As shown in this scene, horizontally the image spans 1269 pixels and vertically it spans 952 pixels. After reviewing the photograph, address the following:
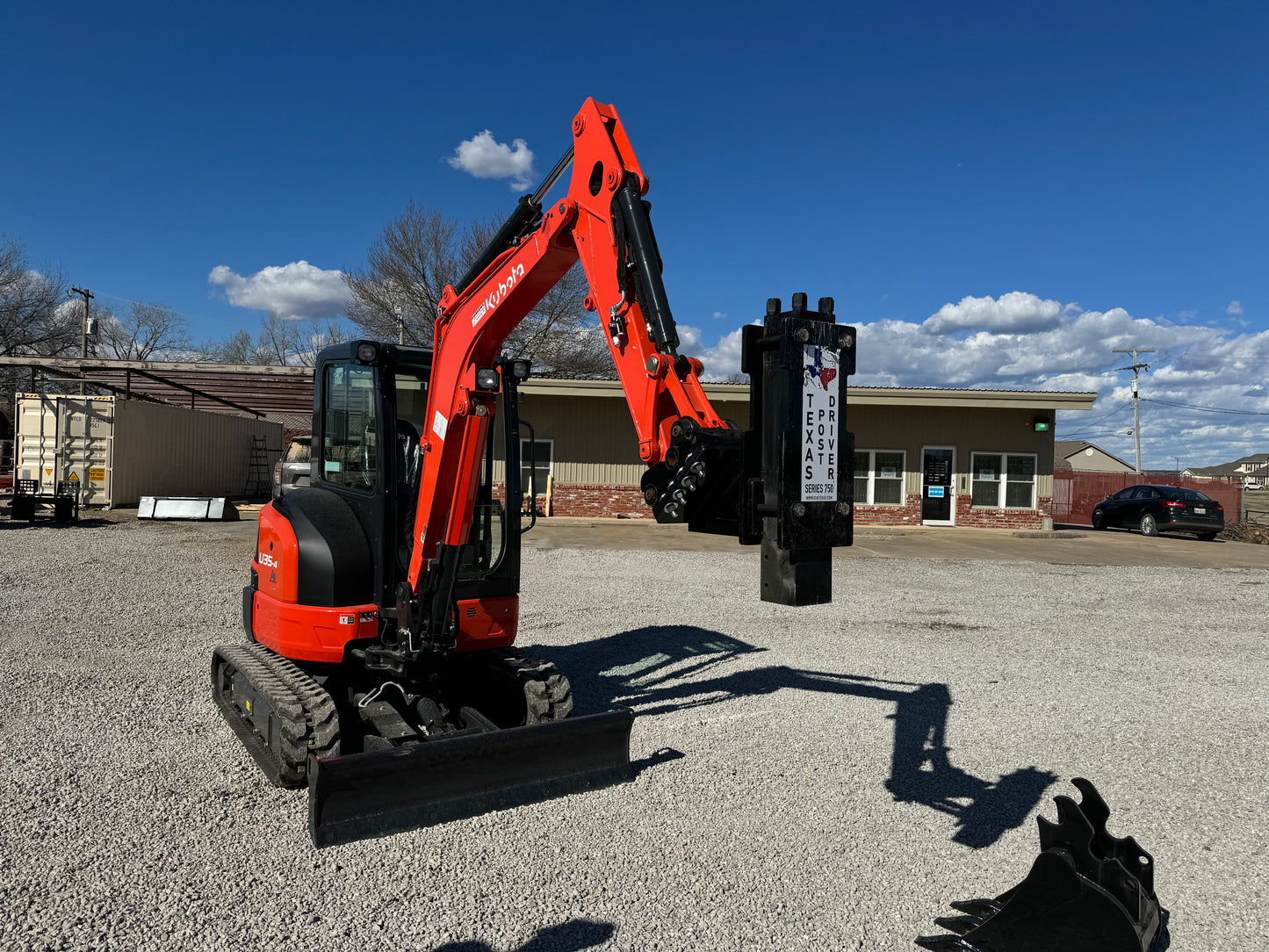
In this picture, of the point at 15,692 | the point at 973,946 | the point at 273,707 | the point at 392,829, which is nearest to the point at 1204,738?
the point at 973,946

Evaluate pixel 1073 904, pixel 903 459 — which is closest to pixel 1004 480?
pixel 903 459

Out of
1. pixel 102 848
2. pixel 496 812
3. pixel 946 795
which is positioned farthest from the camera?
pixel 946 795

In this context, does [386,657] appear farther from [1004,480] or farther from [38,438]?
[1004,480]

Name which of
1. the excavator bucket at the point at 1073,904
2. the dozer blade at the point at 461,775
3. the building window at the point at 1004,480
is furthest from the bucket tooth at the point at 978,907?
the building window at the point at 1004,480

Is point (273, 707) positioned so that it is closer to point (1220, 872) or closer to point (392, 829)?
point (392, 829)

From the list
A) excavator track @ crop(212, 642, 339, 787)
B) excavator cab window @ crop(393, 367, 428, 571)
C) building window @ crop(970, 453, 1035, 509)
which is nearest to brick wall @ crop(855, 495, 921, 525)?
building window @ crop(970, 453, 1035, 509)

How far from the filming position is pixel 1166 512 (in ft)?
74.4

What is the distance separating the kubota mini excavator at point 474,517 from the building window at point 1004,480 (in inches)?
809

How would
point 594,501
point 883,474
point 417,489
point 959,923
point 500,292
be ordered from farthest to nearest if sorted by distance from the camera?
1. point 883,474
2. point 594,501
3. point 417,489
4. point 500,292
5. point 959,923

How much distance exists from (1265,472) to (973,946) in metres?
139

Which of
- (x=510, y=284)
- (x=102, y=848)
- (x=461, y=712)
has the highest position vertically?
(x=510, y=284)

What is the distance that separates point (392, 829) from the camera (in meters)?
4.10

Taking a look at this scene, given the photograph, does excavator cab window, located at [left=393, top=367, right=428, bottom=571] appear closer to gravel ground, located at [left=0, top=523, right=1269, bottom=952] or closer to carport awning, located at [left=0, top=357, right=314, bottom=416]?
gravel ground, located at [left=0, top=523, right=1269, bottom=952]

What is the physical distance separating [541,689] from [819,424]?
269 cm
